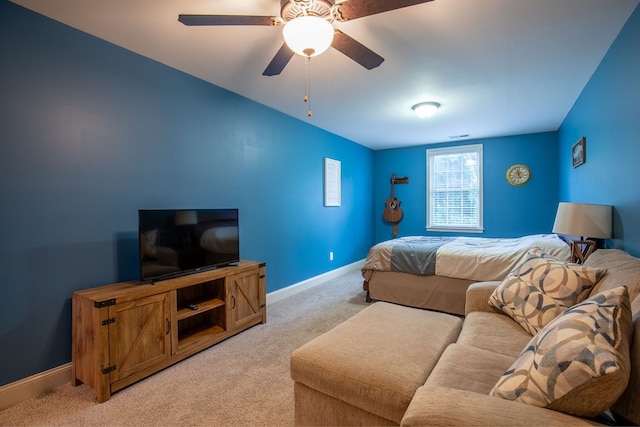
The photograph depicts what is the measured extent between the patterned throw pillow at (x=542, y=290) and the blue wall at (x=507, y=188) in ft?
11.9

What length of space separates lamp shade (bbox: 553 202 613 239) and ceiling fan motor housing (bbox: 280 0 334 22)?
93.8 inches

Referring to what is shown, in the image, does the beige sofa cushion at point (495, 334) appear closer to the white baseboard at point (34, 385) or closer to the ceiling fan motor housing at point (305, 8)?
the ceiling fan motor housing at point (305, 8)

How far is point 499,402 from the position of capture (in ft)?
3.01

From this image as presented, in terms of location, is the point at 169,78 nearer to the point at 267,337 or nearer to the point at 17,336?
the point at 17,336

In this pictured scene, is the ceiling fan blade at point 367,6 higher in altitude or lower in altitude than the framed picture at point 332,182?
higher

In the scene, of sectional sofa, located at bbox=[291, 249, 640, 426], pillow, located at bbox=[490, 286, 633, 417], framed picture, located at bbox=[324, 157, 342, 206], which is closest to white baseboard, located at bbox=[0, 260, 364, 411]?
sectional sofa, located at bbox=[291, 249, 640, 426]

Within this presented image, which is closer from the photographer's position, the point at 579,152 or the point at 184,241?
the point at 184,241

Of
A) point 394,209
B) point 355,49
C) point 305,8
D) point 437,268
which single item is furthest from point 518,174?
point 305,8

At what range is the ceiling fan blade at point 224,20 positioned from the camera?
62.6 inches

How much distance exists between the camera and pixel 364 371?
1.34 meters

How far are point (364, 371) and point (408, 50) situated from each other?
2304 mm

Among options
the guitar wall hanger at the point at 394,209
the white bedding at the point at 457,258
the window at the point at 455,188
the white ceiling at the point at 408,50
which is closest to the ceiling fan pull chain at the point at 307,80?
the white ceiling at the point at 408,50

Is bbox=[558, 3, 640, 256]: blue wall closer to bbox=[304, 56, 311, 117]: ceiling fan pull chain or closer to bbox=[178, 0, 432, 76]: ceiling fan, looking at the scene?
bbox=[178, 0, 432, 76]: ceiling fan

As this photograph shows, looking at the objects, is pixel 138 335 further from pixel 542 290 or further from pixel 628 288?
pixel 628 288
